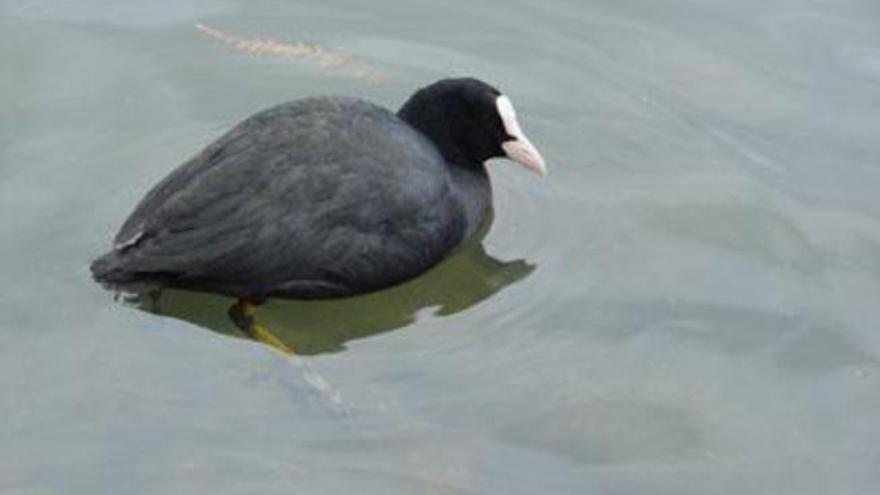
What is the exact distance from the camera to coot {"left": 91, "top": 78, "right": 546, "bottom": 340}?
5844mm

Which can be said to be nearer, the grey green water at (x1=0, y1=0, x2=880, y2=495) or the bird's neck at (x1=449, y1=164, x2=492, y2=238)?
the grey green water at (x1=0, y1=0, x2=880, y2=495)

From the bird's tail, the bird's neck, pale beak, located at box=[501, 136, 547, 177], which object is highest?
pale beak, located at box=[501, 136, 547, 177]

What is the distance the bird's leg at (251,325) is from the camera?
234 inches

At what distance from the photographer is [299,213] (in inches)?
233

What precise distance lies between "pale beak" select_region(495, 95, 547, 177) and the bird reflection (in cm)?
41

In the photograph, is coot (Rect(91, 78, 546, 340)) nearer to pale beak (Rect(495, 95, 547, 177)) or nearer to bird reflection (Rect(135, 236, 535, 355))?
bird reflection (Rect(135, 236, 535, 355))

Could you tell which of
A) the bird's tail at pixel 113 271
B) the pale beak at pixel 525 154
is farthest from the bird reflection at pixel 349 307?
the pale beak at pixel 525 154

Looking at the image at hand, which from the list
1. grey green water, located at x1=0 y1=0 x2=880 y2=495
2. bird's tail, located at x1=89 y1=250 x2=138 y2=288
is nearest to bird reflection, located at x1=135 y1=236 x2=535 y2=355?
grey green water, located at x1=0 y1=0 x2=880 y2=495

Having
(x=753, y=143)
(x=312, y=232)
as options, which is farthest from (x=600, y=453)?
(x=753, y=143)

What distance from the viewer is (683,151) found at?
717cm

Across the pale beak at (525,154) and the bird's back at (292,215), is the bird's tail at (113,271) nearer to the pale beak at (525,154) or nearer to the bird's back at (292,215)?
the bird's back at (292,215)

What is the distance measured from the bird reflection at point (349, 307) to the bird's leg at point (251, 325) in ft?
0.06

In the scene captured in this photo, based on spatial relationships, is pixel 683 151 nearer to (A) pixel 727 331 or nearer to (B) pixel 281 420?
(A) pixel 727 331

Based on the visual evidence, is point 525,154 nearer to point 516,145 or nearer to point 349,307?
point 516,145
